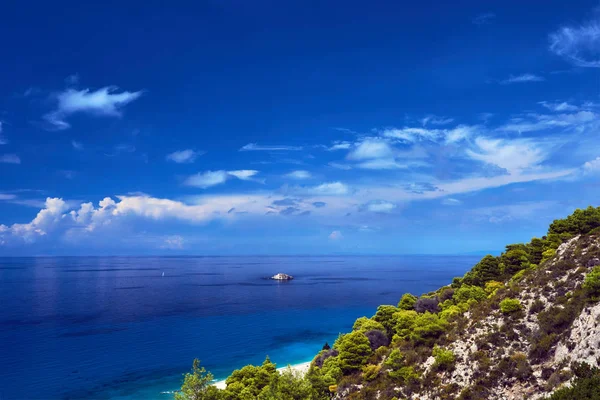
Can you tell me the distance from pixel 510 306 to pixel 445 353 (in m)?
8.27

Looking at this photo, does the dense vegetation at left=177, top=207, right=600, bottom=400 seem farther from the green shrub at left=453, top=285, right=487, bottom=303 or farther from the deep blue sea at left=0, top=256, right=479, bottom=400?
the deep blue sea at left=0, top=256, right=479, bottom=400

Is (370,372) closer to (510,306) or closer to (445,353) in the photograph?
(445,353)

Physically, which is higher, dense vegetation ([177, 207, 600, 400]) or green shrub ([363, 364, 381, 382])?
dense vegetation ([177, 207, 600, 400])

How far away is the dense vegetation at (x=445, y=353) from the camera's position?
28188mm

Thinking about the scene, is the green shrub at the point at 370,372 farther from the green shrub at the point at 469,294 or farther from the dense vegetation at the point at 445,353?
the green shrub at the point at 469,294

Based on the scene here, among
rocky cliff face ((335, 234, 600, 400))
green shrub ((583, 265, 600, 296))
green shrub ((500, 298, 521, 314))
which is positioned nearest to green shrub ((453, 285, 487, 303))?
rocky cliff face ((335, 234, 600, 400))

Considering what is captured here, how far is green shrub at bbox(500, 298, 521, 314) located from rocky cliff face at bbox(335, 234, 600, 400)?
0.08 meters

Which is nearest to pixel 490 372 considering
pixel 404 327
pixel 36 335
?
pixel 404 327

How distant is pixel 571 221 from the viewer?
44375 millimetres

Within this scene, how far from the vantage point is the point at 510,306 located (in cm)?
3428

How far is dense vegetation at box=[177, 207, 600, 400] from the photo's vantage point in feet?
92.5

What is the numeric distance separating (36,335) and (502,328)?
10066cm

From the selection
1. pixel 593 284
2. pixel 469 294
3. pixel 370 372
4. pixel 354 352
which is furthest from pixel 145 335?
pixel 593 284

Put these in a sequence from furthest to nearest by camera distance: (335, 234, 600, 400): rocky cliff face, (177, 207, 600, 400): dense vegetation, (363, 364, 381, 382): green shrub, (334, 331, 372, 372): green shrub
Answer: (334, 331, 372, 372): green shrub → (363, 364, 381, 382): green shrub → (177, 207, 600, 400): dense vegetation → (335, 234, 600, 400): rocky cliff face
